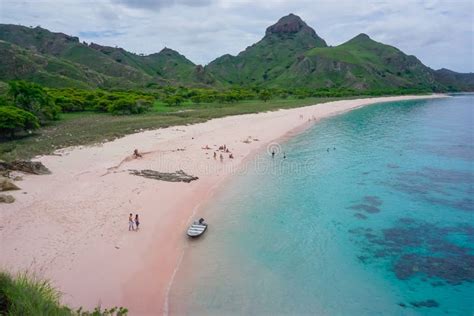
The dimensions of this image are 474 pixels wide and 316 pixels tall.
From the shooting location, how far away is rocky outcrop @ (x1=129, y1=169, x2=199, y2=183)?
3519 cm

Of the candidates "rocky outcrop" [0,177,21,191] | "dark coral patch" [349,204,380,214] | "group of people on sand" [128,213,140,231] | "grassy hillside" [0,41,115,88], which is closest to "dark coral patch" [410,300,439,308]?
"dark coral patch" [349,204,380,214]

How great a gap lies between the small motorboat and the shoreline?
74cm

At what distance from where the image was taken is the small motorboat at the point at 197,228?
934 inches

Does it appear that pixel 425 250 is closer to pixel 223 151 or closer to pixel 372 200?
pixel 372 200

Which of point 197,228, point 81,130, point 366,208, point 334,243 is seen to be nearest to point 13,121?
point 81,130

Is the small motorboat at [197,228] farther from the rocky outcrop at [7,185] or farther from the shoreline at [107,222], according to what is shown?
the rocky outcrop at [7,185]

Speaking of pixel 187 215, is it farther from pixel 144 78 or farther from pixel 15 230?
pixel 144 78

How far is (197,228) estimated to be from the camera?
79.9ft

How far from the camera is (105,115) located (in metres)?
79.6

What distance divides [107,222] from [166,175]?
38.2ft

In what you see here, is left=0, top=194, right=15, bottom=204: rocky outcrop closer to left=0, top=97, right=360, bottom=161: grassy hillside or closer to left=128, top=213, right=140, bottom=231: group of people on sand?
left=128, top=213, right=140, bottom=231: group of people on sand

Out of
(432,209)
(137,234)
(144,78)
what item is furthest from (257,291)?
(144,78)

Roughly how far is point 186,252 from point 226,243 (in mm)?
3032

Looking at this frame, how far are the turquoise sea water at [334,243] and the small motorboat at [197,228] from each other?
558 millimetres
